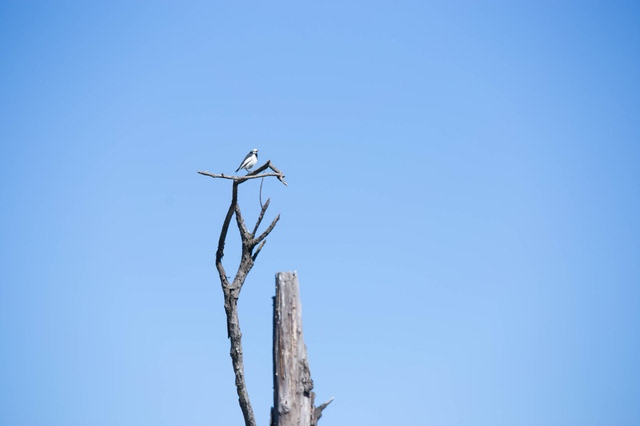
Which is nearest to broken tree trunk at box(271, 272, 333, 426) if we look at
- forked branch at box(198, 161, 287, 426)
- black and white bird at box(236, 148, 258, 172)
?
forked branch at box(198, 161, 287, 426)

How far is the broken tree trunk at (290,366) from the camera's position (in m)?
10.5

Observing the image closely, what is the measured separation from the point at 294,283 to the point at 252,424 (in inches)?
220

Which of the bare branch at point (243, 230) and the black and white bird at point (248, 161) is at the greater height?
the black and white bird at point (248, 161)

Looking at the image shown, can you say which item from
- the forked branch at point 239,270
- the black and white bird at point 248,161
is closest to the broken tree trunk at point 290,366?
the forked branch at point 239,270

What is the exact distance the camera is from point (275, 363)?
10.7 meters

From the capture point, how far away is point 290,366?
1058 cm

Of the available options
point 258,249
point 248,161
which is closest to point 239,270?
point 258,249

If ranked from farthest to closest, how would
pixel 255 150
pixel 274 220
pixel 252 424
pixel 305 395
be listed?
pixel 255 150 < pixel 274 220 < pixel 252 424 < pixel 305 395

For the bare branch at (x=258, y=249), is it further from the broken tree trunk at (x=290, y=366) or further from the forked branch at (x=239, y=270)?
the broken tree trunk at (x=290, y=366)

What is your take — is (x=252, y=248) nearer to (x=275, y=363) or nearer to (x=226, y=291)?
(x=226, y=291)

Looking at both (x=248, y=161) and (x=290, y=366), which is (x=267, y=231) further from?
(x=290, y=366)

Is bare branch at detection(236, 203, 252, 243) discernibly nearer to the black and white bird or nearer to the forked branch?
the forked branch

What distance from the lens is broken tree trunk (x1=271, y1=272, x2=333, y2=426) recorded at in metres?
10.5

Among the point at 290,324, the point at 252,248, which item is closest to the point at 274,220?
the point at 252,248
